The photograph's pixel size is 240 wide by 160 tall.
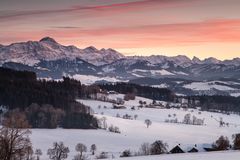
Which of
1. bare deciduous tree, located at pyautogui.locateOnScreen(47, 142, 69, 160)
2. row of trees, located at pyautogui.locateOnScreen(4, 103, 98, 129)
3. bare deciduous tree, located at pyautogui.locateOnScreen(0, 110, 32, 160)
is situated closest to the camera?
bare deciduous tree, located at pyautogui.locateOnScreen(0, 110, 32, 160)

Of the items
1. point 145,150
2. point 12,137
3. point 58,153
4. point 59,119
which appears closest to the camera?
point 12,137

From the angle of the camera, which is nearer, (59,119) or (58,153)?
(58,153)

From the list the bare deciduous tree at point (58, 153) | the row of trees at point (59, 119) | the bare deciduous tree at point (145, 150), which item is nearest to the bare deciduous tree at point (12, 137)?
the bare deciduous tree at point (58, 153)

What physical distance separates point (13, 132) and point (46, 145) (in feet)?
342

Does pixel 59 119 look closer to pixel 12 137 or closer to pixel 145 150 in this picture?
pixel 145 150

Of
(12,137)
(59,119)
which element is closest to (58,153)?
(12,137)

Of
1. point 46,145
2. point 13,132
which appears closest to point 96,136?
point 46,145

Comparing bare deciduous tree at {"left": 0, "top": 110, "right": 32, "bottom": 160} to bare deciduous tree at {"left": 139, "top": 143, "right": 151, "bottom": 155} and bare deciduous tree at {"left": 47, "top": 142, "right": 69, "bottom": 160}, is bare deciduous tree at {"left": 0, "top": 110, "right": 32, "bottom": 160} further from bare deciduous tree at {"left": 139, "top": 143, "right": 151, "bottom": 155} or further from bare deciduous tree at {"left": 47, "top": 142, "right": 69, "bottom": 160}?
bare deciduous tree at {"left": 139, "top": 143, "right": 151, "bottom": 155}

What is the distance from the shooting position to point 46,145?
14150cm

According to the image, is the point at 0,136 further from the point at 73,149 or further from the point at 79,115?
the point at 79,115

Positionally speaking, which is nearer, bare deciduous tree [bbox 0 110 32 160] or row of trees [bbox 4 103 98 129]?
bare deciduous tree [bbox 0 110 32 160]

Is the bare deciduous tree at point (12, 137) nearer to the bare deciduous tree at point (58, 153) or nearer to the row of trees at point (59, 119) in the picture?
the bare deciduous tree at point (58, 153)

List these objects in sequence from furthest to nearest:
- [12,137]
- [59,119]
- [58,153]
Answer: [59,119] → [58,153] → [12,137]

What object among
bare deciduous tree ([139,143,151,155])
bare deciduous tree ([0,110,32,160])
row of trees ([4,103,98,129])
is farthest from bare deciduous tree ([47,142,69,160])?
row of trees ([4,103,98,129])
